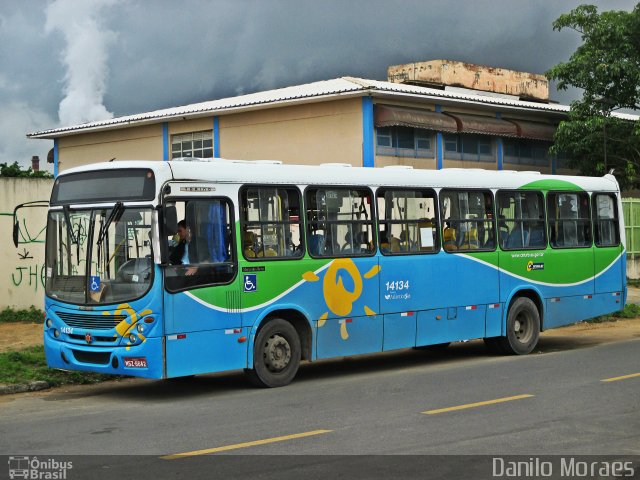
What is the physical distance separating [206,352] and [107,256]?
1666mm

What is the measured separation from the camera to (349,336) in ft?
47.6

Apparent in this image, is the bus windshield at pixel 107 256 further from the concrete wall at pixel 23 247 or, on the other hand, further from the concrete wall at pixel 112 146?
the concrete wall at pixel 112 146

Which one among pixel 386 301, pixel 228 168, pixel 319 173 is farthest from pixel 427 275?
pixel 228 168

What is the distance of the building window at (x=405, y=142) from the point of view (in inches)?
1169

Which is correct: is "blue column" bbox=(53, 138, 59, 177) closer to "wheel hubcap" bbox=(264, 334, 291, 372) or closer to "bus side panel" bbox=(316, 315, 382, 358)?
"bus side panel" bbox=(316, 315, 382, 358)

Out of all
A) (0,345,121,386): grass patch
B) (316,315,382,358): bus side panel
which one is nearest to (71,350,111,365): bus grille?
(0,345,121,386): grass patch

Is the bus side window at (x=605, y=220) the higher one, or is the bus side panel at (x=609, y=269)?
the bus side window at (x=605, y=220)

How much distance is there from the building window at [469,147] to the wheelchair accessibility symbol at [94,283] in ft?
67.4

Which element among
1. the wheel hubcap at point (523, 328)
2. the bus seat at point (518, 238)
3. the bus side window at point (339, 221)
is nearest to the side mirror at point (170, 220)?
the bus side window at point (339, 221)

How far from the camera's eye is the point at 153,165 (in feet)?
40.9

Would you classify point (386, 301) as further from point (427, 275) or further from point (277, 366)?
point (277, 366)
